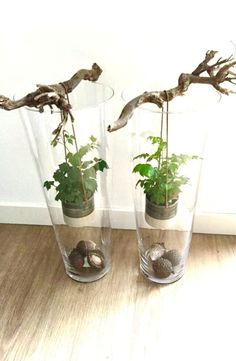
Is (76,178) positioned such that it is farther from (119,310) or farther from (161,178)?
(119,310)

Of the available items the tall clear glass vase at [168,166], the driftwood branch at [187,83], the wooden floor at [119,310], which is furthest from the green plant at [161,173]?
the wooden floor at [119,310]

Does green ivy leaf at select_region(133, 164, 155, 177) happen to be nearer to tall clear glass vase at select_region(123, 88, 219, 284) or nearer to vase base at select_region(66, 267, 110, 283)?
tall clear glass vase at select_region(123, 88, 219, 284)

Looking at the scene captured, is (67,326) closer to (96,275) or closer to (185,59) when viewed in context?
(96,275)

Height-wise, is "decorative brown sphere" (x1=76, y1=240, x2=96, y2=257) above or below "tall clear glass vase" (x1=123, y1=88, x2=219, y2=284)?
below

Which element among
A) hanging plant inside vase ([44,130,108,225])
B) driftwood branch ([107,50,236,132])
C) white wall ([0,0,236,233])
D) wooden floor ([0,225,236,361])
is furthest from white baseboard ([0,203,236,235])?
driftwood branch ([107,50,236,132])

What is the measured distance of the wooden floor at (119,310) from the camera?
0.96 meters

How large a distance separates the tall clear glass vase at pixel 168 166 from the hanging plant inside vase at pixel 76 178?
13cm

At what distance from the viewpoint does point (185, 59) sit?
1.03 m

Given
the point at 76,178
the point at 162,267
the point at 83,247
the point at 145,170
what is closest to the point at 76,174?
the point at 76,178

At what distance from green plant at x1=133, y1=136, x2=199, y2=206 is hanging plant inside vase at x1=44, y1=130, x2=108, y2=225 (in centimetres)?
13

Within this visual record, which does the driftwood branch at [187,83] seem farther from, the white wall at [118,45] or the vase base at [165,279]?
the vase base at [165,279]

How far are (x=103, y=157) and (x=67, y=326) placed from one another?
0.50m

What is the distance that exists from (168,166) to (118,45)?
15.5 inches

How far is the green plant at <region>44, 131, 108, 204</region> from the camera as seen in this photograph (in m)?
0.97
